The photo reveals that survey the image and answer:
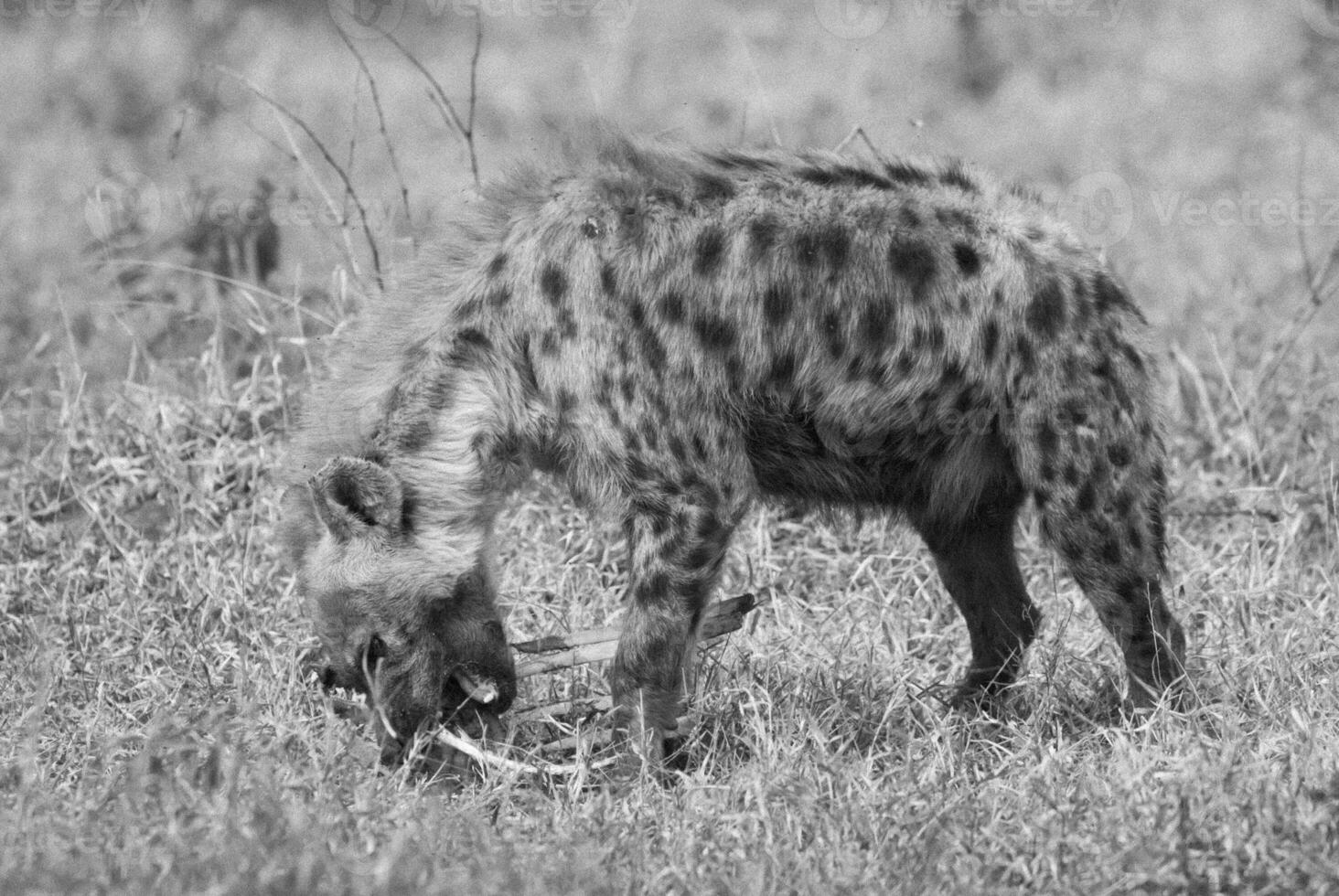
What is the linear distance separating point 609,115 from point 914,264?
3.18 meters

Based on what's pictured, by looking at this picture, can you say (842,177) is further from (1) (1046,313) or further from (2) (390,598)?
(2) (390,598)

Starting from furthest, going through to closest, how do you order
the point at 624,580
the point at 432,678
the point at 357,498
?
the point at 624,580
the point at 432,678
the point at 357,498

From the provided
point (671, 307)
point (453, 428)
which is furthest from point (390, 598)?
point (671, 307)

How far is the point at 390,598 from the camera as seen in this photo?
3.87 m

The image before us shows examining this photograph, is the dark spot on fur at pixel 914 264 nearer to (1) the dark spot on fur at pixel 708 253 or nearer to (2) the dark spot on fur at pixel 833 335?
(2) the dark spot on fur at pixel 833 335

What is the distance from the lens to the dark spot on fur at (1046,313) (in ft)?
13.0

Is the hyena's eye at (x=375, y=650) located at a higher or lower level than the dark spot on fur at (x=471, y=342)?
lower

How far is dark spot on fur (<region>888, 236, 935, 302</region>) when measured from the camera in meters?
4.00

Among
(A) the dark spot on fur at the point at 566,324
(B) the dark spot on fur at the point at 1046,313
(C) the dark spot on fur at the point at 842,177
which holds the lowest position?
(A) the dark spot on fur at the point at 566,324

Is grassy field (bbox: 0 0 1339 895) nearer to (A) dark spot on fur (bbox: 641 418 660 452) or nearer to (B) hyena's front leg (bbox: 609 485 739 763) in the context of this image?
(B) hyena's front leg (bbox: 609 485 739 763)

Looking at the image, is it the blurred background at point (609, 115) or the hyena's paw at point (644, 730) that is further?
the blurred background at point (609, 115)

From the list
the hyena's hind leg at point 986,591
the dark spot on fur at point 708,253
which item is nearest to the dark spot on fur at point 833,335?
the dark spot on fur at point 708,253

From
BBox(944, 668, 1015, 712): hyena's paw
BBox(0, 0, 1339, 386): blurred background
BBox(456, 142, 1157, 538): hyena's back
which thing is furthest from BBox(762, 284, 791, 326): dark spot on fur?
BBox(0, 0, 1339, 386): blurred background

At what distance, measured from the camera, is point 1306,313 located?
252 inches
